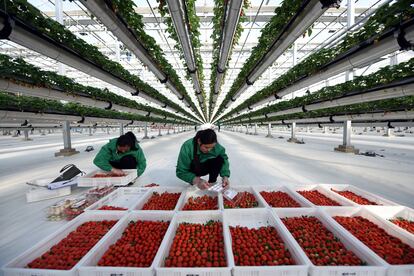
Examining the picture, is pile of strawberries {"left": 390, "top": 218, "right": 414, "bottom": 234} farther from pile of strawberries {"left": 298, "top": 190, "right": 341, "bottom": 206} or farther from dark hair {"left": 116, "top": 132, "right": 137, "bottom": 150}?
dark hair {"left": 116, "top": 132, "right": 137, "bottom": 150}

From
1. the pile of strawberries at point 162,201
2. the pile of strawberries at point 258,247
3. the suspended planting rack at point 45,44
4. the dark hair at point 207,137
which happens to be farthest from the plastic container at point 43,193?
the pile of strawberries at point 258,247

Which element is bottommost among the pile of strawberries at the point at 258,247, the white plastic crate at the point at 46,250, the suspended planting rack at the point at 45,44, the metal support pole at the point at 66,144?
the pile of strawberries at the point at 258,247

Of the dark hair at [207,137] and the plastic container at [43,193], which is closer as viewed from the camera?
the dark hair at [207,137]

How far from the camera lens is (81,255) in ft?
6.18

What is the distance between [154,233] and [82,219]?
113 cm

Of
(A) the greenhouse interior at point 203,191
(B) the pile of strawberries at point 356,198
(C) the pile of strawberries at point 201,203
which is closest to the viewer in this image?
(A) the greenhouse interior at point 203,191

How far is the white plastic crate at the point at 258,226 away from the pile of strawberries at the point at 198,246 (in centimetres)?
16

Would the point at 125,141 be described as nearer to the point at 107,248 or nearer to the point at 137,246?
the point at 107,248

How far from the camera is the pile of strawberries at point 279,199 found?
10.0 feet

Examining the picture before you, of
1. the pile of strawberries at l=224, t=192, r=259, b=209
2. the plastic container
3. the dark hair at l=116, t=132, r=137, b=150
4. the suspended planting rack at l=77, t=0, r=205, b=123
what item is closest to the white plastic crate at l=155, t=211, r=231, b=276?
the pile of strawberries at l=224, t=192, r=259, b=209

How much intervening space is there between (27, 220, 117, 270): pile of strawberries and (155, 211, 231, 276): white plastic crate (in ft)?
2.69

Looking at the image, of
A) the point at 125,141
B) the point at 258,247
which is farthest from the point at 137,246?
the point at 125,141

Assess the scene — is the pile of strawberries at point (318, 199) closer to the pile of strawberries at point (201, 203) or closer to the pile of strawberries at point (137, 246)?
the pile of strawberries at point (201, 203)

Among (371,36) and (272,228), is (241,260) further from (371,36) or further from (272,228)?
(371,36)
